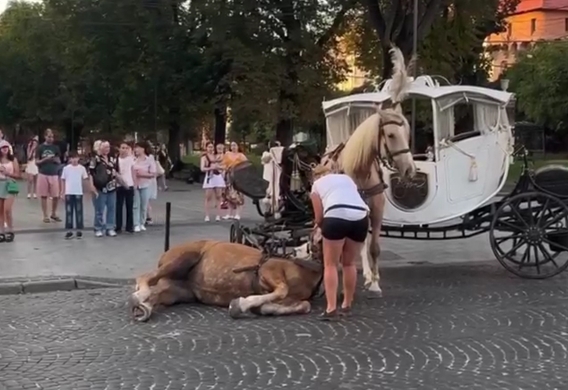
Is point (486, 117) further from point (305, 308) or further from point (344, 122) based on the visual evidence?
point (305, 308)

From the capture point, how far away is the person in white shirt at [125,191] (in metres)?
16.3

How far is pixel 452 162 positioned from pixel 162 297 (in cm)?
405

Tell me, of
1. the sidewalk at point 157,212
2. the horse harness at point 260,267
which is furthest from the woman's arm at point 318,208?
the sidewalk at point 157,212

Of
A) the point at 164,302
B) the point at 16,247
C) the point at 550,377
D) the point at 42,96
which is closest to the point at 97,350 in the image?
the point at 164,302

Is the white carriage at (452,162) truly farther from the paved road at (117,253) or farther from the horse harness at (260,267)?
the horse harness at (260,267)

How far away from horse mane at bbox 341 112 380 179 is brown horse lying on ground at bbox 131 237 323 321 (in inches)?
43.1

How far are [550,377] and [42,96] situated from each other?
50.0m

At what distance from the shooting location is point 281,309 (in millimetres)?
8906

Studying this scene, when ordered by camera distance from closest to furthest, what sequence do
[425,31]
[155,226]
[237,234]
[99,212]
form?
[237,234] → [99,212] → [155,226] → [425,31]

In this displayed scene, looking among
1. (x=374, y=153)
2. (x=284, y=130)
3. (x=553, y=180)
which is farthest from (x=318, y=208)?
(x=284, y=130)

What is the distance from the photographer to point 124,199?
16.5 m

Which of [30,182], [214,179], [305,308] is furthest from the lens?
[30,182]

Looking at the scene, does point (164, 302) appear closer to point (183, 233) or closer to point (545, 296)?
point (545, 296)

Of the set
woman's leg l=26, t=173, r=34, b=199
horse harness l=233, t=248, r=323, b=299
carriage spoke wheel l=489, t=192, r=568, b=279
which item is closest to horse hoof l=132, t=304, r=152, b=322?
horse harness l=233, t=248, r=323, b=299
